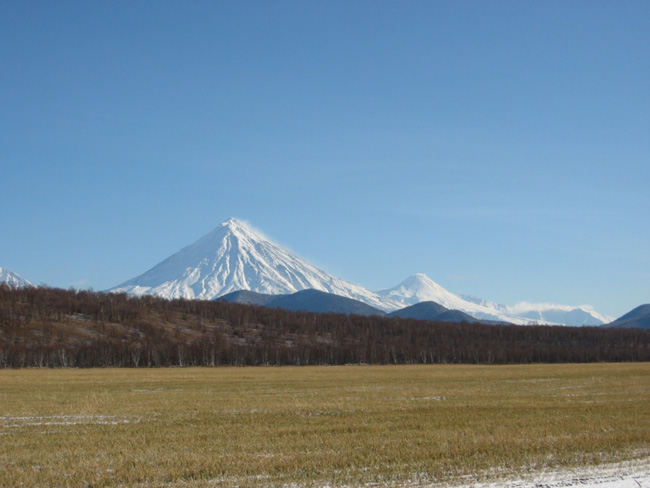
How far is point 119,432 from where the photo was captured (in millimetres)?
23328

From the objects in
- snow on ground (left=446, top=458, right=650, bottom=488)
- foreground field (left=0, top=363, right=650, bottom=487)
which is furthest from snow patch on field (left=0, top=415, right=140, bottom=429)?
snow on ground (left=446, top=458, right=650, bottom=488)

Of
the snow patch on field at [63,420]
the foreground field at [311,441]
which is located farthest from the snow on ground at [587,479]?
the snow patch on field at [63,420]

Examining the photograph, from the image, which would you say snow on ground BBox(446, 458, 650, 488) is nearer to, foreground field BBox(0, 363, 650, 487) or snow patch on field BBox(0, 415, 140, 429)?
foreground field BBox(0, 363, 650, 487)

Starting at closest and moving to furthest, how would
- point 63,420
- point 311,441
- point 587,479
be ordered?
point 587,479 → point 311,441 → point 63,420

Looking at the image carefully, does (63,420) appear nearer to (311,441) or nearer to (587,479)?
(311,441)

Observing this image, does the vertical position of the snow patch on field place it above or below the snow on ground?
above

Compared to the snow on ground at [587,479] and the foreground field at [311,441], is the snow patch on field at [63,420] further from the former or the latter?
the snow on ground at [587,479]

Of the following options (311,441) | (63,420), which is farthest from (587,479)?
(63,420)

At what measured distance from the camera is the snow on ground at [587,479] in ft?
47.9

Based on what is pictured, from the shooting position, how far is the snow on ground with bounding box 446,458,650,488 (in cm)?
1460

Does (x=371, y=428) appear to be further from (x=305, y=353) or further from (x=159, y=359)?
(x=305, y=353)

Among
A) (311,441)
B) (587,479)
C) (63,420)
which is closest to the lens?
(587,479)

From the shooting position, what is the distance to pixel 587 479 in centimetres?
1523

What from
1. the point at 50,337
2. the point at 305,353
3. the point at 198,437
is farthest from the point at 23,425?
the point at 50,337
